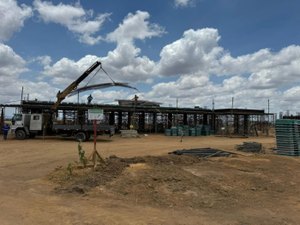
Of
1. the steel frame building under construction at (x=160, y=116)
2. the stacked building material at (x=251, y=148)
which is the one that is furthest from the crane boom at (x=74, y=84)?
the stacked building material at (x=251, y=148)

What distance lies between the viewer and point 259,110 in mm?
56969

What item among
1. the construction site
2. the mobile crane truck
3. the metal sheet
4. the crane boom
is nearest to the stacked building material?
the construction site

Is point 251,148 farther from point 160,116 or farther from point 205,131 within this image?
point 160,116

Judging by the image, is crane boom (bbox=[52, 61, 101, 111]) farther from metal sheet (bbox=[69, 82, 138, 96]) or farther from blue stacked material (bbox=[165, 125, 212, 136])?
blue stacked material (bbox=[165, 125, 212, 136])

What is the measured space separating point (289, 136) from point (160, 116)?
35.2 metres

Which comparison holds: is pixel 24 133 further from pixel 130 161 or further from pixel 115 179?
pixel 115 179

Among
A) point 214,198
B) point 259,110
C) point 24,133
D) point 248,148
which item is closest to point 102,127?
point 24,133

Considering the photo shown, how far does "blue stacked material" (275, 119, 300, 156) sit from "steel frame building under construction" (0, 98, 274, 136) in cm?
2462

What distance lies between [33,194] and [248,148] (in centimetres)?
1745

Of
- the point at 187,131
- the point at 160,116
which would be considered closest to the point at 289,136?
the point at 187,131

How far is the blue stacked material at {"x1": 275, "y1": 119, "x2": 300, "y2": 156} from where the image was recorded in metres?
22.1

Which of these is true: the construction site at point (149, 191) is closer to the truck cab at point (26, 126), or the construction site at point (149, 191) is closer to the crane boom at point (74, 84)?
the crane boom at point (74, 84)

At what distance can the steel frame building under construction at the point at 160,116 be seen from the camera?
150 ft

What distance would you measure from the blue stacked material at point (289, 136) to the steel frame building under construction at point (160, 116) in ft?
80.8
